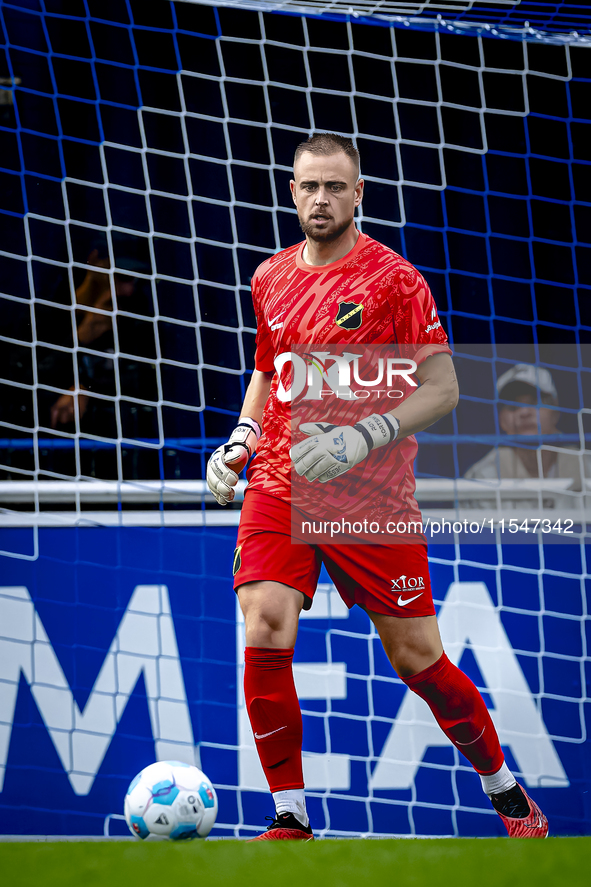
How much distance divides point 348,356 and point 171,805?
142 centimetres

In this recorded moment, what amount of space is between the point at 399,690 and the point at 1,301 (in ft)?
7.24

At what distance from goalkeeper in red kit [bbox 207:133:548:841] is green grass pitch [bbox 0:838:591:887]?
58 centimetres

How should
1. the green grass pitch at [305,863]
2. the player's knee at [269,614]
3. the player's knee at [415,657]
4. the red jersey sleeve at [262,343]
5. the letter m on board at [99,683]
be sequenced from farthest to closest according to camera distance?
the letter m on board at [99,683], the red jersey sleeve at [262,343], the player's knee at [415,657], the player's knee at [269,614], the green grass pitch at [305,863]

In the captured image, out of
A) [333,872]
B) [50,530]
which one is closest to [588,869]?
[333,872]

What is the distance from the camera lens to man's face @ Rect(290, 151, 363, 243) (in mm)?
2447

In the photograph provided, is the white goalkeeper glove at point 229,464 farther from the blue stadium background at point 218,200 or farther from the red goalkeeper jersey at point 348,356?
the blue stadium background at point 218,200

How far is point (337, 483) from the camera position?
2473 mm

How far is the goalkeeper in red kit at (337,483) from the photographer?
2.36 m

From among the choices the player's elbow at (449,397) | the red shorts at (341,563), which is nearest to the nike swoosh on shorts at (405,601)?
the red shorts at (341,563)

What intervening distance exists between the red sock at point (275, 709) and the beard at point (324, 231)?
118 centimetres

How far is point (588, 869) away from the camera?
5.24 ft

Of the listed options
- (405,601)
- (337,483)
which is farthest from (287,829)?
(337,483)

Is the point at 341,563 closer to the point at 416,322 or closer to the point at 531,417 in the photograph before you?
the point at 416,322

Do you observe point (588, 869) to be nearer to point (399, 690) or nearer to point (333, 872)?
point (333, 872)
